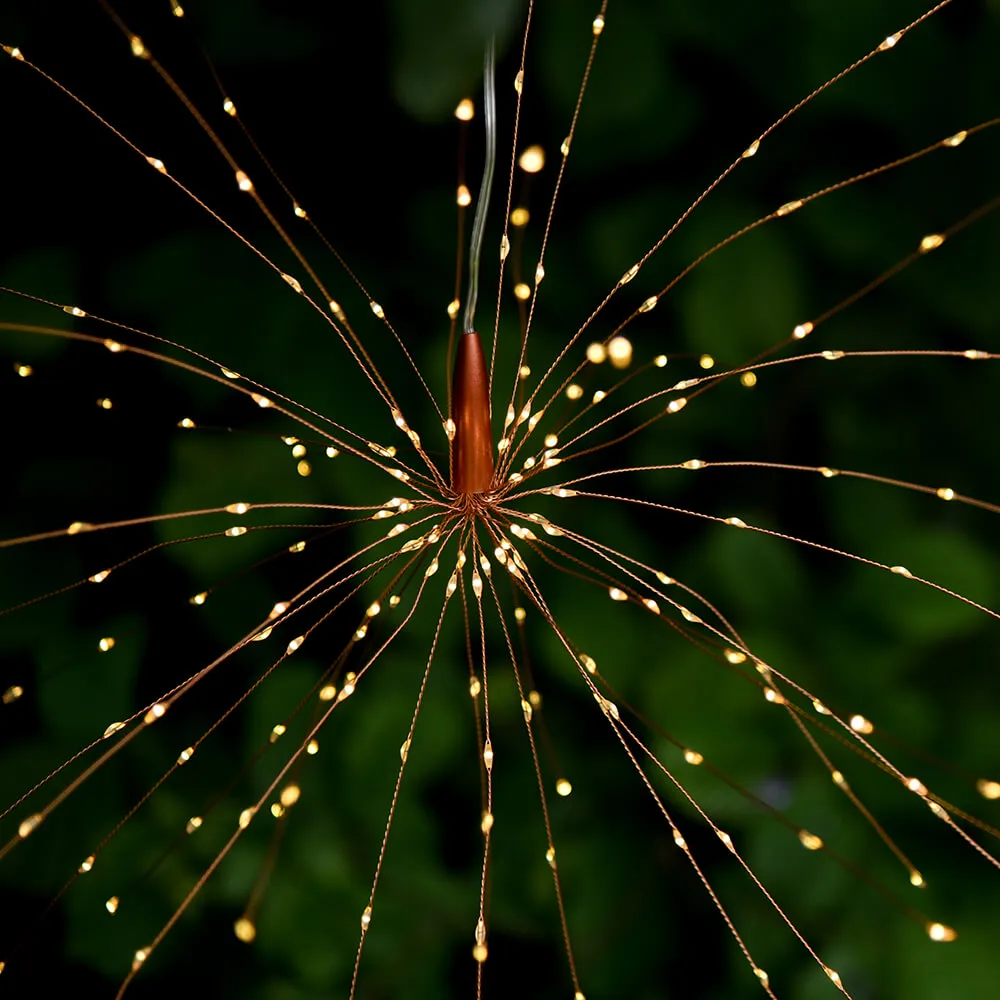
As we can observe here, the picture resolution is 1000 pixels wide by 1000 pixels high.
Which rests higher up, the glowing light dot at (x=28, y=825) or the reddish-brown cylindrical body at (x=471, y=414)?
the reddish-brown cylindrical body at (x=471, y=414)

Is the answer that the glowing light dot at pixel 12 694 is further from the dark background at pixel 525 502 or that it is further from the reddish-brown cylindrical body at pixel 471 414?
the reddish-brown cylindrical body at pixel 471 414

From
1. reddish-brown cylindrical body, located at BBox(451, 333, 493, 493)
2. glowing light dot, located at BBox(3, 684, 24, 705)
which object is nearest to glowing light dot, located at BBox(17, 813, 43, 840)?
glowing light dot, located at BBox(3, 684, 24, 705)

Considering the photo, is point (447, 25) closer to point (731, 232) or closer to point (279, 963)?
point (731, 232)

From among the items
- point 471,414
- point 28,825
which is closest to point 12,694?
point 28,825

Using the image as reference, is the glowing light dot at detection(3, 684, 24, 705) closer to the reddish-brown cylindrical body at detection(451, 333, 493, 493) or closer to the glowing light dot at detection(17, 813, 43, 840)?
the glowing light dot at detection(17, 813, 43, 840)

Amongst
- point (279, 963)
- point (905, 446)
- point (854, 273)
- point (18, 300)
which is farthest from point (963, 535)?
point (18, 300)

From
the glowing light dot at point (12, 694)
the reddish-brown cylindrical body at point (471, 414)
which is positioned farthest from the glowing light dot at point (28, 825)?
the reddish-brown cylindrical body at point (471, 414)

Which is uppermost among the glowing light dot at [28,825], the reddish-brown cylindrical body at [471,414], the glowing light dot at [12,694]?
Answer: the reddish-brown cylindrical body at [471,414]
